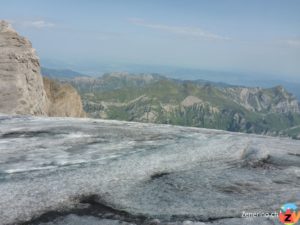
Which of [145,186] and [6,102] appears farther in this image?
[6,102]

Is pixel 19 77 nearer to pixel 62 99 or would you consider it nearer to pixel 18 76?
pixel 18 76

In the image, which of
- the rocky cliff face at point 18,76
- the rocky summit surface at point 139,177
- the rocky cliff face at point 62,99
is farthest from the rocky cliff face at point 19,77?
the rocky summit surface at point 139,177

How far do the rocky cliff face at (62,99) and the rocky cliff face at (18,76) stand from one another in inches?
562

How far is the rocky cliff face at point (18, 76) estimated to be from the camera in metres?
43.5

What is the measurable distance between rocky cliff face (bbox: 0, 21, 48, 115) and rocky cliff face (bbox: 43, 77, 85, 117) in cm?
1428

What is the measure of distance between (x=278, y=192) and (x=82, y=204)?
5.16 m

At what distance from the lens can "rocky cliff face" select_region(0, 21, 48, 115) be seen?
4350cm

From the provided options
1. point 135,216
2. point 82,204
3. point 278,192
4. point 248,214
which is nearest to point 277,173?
point 278,192

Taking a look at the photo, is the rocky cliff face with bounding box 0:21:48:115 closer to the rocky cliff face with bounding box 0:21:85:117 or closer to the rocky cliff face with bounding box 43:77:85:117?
the rocky cliff face with bounding box 0:21:85:117

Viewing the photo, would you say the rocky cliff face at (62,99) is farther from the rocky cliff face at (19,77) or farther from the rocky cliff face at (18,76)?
the rocky cliff face at (18,76)

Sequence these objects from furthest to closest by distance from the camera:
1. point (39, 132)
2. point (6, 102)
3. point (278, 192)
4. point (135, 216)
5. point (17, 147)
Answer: point (6, 102) < point (39, 132) < point (17, 147) < point (278, 192) < point (135, 216)

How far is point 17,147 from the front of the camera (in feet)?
45.6

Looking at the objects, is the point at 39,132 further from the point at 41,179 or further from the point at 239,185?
the point at 239,185

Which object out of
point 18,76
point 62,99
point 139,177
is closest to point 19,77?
point 18,76
